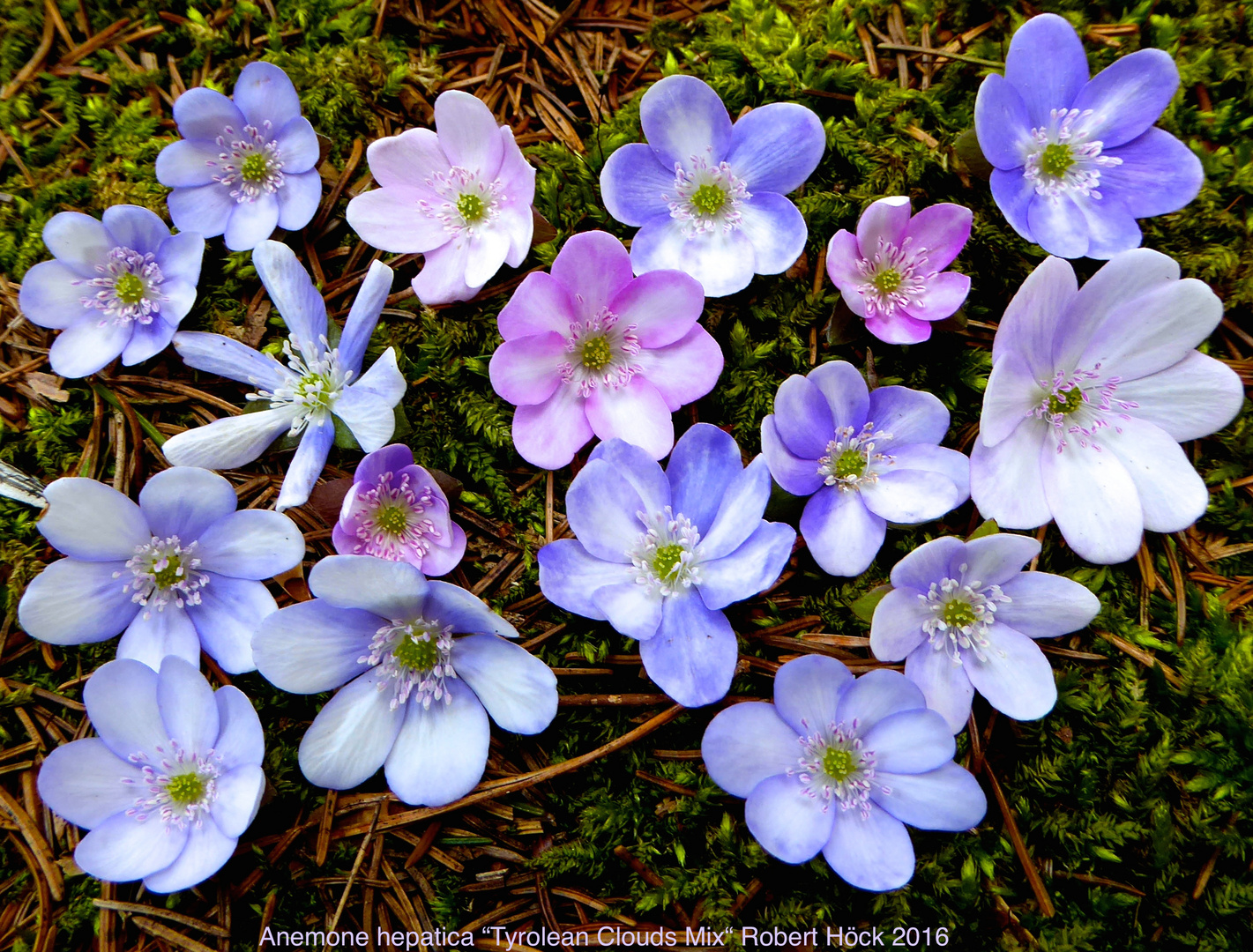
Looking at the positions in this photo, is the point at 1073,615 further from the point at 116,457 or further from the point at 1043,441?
the point at 116,457

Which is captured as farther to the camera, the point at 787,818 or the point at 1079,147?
the point at 1079,147

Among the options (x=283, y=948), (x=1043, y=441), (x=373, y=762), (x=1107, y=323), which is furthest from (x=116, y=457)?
(x=1107, y=323)

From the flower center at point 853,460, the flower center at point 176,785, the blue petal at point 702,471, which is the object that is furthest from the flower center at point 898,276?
the flower center at point 176,785

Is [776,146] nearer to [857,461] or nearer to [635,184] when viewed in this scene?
[635,184]

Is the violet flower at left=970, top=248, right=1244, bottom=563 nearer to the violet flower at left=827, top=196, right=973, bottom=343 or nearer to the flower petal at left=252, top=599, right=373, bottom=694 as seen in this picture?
the violet flower at left=827, top=196, right=973, bottom=343

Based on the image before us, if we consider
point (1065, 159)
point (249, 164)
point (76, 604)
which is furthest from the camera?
point (249, 164)

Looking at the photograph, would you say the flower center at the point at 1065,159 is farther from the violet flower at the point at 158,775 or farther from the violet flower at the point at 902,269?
the violet flower at the point at 158,775

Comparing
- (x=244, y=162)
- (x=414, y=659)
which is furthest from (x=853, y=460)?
(x=244, y=162)
